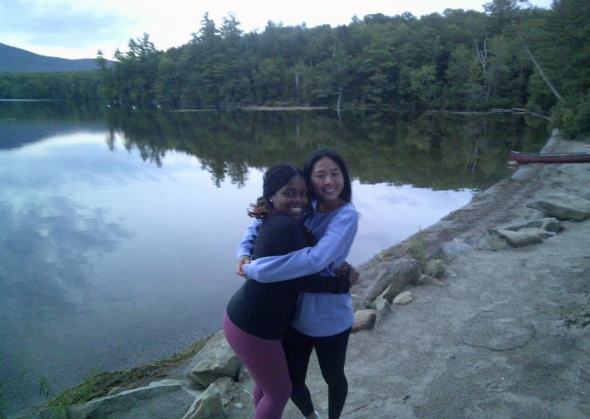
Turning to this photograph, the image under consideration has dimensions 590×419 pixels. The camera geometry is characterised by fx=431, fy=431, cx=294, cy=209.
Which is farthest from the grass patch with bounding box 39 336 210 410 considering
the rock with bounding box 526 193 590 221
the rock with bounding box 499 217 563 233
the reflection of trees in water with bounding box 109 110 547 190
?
the reflection of trees in water with bounding box 109 110 547 190

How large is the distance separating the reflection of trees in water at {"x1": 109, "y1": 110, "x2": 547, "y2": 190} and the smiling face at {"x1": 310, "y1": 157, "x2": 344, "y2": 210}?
11033mm

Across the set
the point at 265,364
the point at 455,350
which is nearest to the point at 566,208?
the point at 455,350

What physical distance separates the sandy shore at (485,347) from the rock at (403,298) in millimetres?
53

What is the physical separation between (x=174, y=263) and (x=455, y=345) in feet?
15.4

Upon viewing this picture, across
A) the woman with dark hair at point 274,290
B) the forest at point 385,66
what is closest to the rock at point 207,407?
the woman with dark hair at point 274,290

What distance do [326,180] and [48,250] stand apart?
279 inches

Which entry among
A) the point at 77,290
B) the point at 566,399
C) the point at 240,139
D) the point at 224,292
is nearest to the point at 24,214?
the point at 77,290

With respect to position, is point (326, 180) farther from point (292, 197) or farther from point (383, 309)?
point (383, 309)

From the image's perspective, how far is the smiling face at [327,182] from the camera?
192 centimetres

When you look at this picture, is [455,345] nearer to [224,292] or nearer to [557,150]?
[224,292]

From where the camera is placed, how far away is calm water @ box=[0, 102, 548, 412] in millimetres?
4875

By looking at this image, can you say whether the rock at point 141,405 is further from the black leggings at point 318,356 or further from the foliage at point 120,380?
the black leggings at point 318,356

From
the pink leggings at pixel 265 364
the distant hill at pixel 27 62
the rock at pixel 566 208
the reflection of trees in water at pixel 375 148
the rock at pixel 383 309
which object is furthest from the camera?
the distant hill at pixel 27 62

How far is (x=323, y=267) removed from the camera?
5.51 ft
